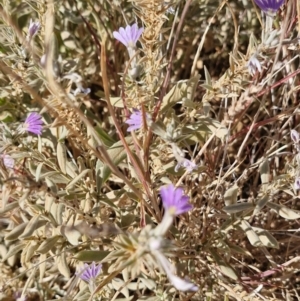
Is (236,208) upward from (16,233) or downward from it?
downward

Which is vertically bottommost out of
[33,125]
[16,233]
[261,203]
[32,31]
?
[261,203]

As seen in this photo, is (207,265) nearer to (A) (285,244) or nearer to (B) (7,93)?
(A) (285,244)

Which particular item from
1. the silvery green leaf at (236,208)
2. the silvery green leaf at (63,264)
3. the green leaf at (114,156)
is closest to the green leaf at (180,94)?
the green leaf at (114,156)

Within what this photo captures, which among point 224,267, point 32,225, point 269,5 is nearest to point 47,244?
point 32,225

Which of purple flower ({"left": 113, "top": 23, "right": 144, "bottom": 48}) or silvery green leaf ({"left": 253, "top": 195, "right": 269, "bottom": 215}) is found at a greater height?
purple flower ({"left": 113, "top": 23, "right": 144, "bottom": 48})

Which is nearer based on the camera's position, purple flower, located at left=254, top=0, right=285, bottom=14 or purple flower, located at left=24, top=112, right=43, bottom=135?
purple flower, located at left=254, top=0, right=285, bottom=14

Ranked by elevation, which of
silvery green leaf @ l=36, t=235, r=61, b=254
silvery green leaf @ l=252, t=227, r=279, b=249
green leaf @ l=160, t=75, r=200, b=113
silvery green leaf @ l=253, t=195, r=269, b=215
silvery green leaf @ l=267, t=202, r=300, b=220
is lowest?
silvery green leaf @ l=252, t=227, r=279, b=249

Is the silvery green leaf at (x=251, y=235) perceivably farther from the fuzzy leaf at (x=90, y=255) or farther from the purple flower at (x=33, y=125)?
the purple flower at (x=33, y=125)

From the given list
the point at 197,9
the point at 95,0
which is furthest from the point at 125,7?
the point at 197,9

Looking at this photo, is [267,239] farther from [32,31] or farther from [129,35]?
[32,31]

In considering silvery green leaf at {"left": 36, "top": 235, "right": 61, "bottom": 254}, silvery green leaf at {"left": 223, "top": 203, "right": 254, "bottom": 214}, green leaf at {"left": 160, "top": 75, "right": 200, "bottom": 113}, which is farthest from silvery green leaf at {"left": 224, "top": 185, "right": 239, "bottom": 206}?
silvery green leaf at {"left": 36, "top": 235, "right": 61, "bottom": 254}

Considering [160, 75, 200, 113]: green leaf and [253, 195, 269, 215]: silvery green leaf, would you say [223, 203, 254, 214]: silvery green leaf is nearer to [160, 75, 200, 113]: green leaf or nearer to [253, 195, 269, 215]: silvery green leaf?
[253, 195, 269, 215]: silvery green leaf

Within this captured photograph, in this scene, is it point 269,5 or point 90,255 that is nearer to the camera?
point 269,5
